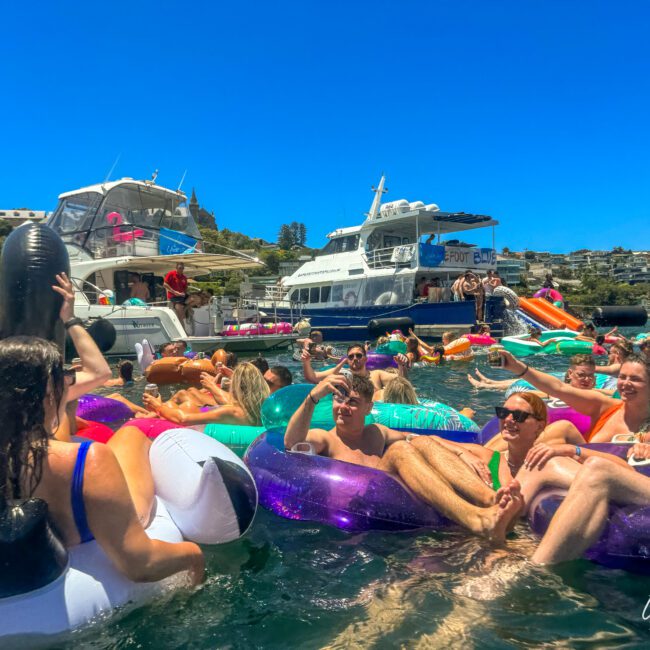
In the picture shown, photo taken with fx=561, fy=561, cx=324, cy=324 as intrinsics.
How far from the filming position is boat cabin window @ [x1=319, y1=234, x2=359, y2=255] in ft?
82.4

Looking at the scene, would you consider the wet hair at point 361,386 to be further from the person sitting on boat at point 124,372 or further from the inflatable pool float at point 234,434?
the person sitting on boat at point 124,372

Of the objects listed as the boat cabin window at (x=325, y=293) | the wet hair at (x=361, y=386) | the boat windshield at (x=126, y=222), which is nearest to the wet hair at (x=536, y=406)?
the wet hair at (x=361, y=386)

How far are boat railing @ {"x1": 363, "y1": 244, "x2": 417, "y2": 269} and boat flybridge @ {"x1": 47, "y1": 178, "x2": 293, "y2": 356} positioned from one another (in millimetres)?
6826

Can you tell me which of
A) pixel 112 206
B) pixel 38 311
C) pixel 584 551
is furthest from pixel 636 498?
pixel 112 206

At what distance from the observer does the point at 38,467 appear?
2.17m

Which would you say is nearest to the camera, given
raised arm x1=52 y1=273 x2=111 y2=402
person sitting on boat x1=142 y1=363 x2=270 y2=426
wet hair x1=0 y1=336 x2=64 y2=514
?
wet hair x1=0 y1=336 x2=64 y2=514

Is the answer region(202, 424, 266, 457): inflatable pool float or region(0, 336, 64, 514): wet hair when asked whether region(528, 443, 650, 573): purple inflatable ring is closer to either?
region(0, 336, 64, 514): wet hair

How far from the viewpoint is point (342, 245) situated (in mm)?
25641

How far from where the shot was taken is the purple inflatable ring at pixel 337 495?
3920mm

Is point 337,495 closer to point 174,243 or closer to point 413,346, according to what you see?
point 413,346

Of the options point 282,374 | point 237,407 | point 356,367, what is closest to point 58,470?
point 237,407

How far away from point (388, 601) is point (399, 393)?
3.69m

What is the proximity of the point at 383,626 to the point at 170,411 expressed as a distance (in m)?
3.94

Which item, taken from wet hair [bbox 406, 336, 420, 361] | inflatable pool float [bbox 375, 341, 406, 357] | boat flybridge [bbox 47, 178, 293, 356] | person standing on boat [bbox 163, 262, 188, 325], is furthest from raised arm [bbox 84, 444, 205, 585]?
person standing on boat [bbox 163, 262, 188, 325]
